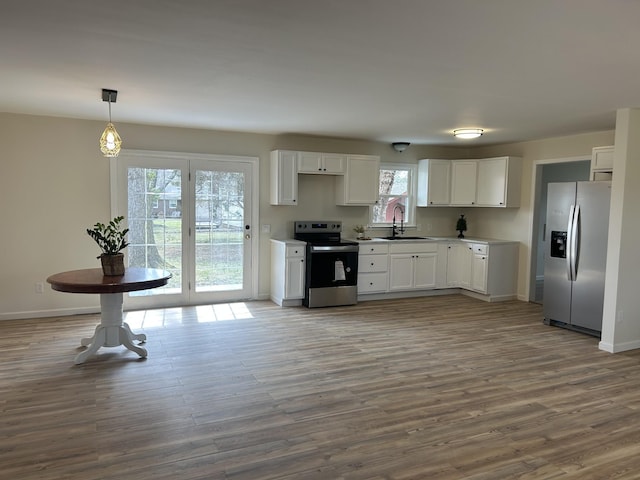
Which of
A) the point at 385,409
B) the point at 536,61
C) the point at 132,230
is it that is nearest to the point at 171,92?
the point at 132,230

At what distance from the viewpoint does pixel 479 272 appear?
676 centimetres

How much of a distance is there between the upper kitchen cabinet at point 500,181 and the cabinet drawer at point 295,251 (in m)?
2.93

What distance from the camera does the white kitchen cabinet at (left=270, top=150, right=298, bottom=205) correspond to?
6.18 metres

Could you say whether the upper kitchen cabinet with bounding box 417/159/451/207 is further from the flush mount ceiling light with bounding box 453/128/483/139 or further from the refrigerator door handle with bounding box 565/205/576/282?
the refrigerator door handle with bounding box 565/205/576/282

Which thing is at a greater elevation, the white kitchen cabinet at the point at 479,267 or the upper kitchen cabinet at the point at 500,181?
the upper kitchen cabinet at the point at 500,181

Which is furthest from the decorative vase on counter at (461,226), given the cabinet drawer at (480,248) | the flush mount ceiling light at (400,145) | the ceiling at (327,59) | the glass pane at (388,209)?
the ceiling at (327,59)

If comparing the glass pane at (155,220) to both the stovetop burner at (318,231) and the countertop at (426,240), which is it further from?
the stovetop burner at (318,231)

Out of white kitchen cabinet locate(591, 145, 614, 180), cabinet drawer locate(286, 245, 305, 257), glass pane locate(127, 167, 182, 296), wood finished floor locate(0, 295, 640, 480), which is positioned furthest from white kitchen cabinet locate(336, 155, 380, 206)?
A: white kitchen cabinet locate(591, 145, 614, 180)

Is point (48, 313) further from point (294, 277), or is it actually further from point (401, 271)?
point (401, 271)

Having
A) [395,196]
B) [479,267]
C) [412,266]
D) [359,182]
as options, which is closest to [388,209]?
[395,196]

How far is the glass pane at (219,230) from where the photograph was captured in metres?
6.12

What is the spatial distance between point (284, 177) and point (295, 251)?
101 centimetres

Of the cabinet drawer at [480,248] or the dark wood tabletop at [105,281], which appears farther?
the cabinet drawer at [480,248]

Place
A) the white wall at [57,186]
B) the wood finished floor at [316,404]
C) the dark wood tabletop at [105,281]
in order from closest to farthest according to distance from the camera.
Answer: the wood finished floor at [316,404] → the dark wood tabletop at [105,281] → the white wall at [57,186]
